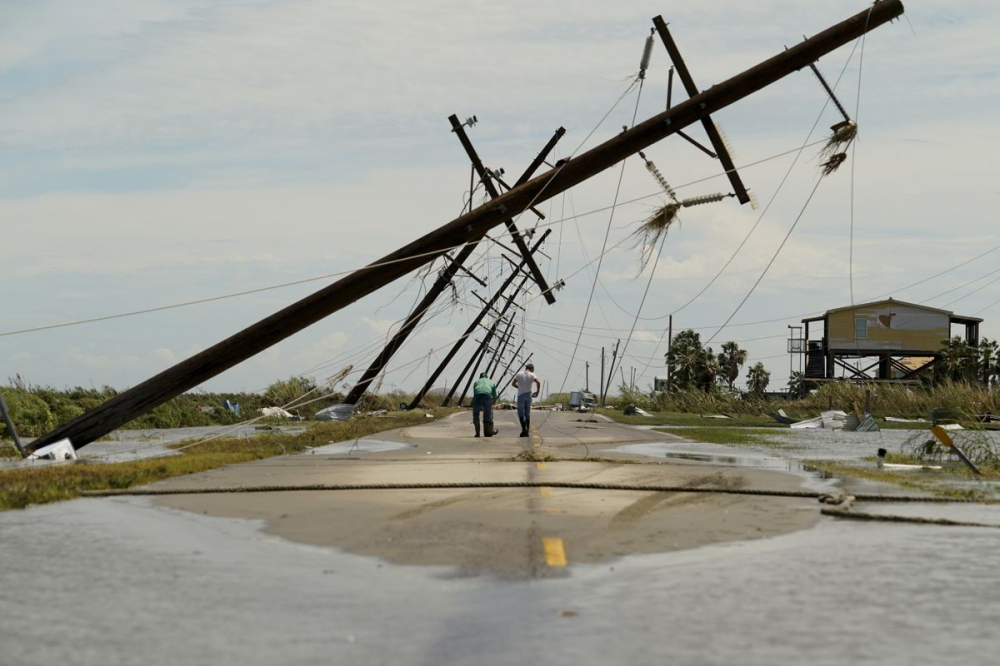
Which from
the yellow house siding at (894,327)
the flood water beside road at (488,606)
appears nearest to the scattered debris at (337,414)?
the flood water beside road at (488,606)

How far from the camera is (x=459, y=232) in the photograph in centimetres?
1973

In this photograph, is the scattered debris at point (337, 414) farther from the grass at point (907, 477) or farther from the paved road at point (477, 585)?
the paved road at point (477, 585)

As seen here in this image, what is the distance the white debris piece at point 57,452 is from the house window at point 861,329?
260 ft

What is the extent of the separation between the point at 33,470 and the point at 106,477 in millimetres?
1804

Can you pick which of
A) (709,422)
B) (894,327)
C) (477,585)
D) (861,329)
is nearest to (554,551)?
(477,585)

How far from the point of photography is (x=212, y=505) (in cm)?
1279

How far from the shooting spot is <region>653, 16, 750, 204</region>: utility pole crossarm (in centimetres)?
2003

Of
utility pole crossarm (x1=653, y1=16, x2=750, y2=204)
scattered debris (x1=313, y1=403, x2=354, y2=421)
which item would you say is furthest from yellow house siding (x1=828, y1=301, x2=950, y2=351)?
utility pole crossarm (x1=653, y1=16, x2=750, y2=204)

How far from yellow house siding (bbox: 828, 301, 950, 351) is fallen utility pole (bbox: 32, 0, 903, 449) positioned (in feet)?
244

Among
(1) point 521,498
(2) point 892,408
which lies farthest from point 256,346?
(2) point 892,408

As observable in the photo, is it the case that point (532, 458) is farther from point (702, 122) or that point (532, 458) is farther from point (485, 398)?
point (485, 398)

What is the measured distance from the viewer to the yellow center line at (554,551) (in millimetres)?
8570

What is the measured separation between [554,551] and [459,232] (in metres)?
11.2

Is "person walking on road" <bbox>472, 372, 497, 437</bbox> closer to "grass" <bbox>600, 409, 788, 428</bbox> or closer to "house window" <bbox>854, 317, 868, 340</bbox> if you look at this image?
"grass" <bbox>600, 409, 788, 428</bbox>
